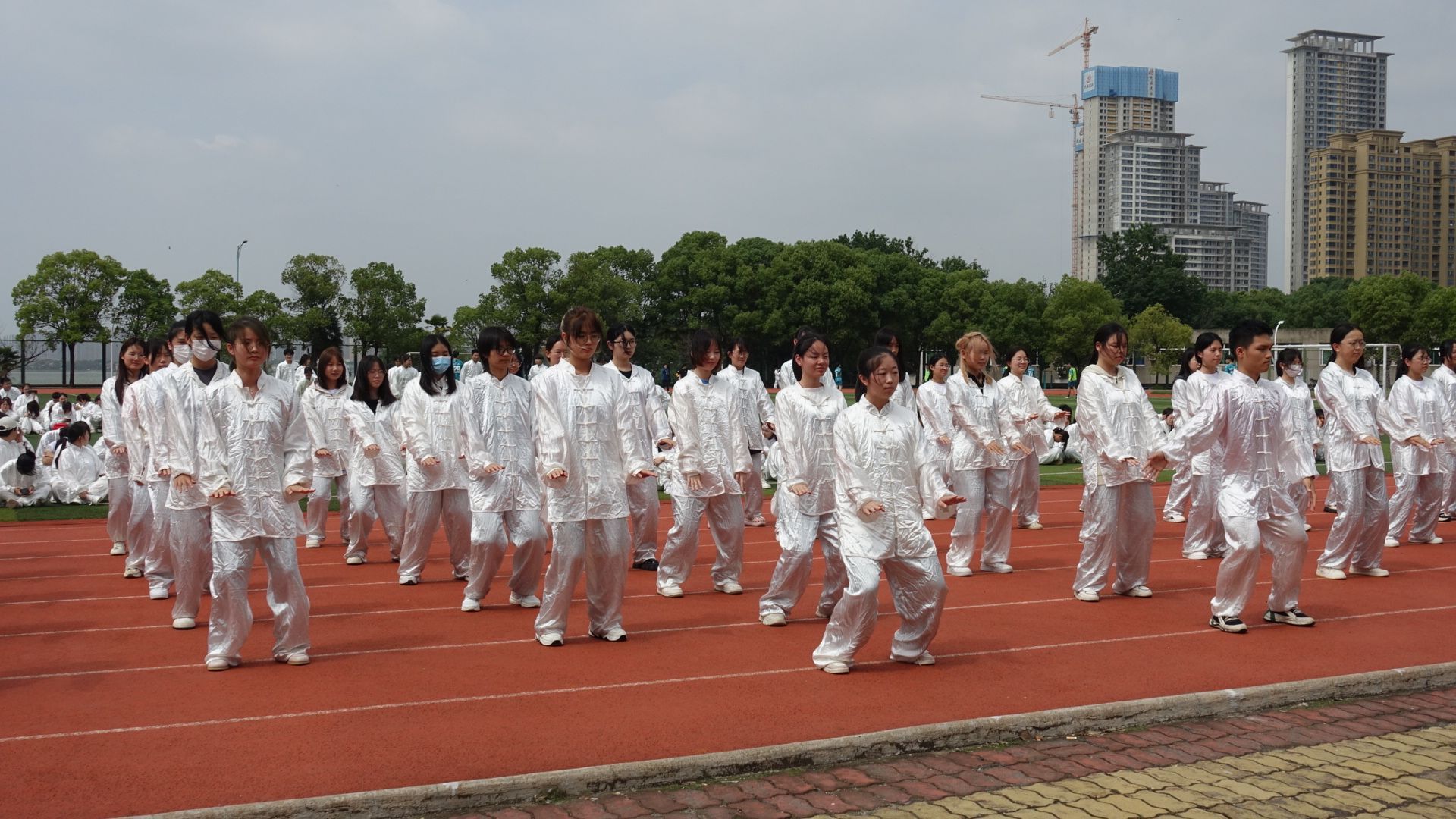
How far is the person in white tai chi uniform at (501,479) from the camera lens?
25.4ft

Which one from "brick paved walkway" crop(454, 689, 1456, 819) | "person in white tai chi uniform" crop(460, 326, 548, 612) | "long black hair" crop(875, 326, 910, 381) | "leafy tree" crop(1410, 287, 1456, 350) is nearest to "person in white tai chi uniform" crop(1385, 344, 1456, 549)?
"long black hair" crop(875, 326, 910, 381)

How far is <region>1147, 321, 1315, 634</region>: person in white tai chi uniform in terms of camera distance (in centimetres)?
697

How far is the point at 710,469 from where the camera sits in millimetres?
8531

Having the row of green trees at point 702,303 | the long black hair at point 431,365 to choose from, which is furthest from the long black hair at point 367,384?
the row of green trees at point 702,303

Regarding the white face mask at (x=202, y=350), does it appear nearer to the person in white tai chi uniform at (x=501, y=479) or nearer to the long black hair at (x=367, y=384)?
the person in white tai chi uniform at (x=501, y=479)

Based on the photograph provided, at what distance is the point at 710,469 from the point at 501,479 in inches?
60.1

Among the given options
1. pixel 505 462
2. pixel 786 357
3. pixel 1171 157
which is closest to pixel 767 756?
pixel 505 462

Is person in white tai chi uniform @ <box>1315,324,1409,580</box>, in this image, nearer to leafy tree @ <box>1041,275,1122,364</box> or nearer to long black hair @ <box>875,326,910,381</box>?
long black hair @ <box>875,326,910,381</box>

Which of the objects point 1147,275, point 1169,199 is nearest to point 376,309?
point 1147,275

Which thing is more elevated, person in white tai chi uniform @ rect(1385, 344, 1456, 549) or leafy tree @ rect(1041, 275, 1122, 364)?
leafy tree @ rect(1041, 275, 1122, 364)

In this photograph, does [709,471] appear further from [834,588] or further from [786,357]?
[786,357]

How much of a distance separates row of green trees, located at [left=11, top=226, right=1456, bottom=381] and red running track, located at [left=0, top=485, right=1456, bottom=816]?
2859 centimetres

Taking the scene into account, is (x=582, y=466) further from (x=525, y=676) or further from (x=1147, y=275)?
(x=1147, y=275)

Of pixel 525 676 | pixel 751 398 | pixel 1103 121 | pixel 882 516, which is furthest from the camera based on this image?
pixel 1103 121
